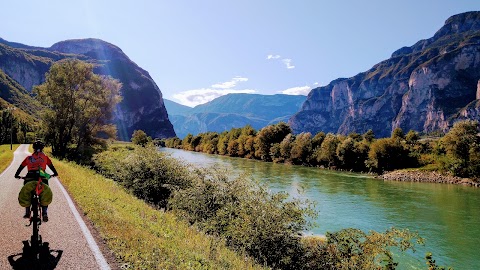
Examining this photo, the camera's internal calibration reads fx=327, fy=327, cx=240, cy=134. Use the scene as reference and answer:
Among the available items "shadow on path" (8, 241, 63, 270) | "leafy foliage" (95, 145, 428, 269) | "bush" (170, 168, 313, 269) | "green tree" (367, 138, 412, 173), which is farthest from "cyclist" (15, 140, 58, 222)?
"green tree" (367, 138, 412, 173)

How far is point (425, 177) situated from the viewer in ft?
227

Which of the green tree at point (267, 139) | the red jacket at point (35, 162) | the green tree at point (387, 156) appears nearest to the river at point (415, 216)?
the red jacket at point (35, 162)

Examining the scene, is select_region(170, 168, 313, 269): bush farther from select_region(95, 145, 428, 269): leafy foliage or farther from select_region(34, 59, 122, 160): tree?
select_region(34, 59, 122, 160): tree

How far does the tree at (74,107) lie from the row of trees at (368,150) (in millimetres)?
60364

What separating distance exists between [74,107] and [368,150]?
70867mm

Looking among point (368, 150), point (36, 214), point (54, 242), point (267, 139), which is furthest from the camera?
point (267, 139)

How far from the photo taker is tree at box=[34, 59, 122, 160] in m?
48.3

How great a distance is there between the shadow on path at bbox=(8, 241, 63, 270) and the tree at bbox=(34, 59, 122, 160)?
43.7 metres

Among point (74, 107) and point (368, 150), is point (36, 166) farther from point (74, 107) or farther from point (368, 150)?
point (368, 150)

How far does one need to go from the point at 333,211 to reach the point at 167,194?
1701 cm

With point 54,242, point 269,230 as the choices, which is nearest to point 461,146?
point 269,230

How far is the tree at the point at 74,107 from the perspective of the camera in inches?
1902

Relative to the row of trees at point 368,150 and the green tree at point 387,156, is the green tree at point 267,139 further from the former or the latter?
the green tree at point 387,156

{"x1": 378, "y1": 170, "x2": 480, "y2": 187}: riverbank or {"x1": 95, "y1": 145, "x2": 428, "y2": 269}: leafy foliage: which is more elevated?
{"x1": 95, "y1": 145, "x2": 428, "y2": 269}: leafy foliage
